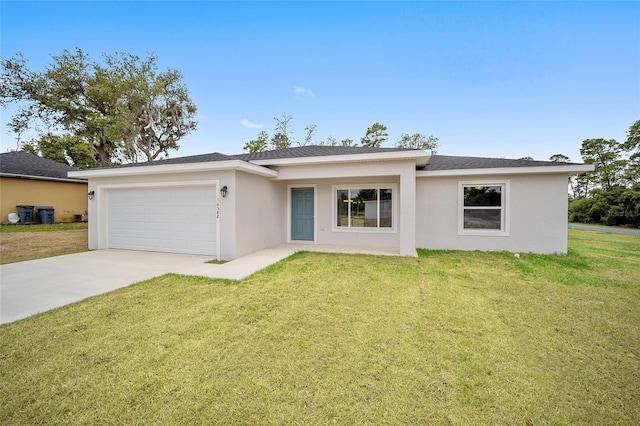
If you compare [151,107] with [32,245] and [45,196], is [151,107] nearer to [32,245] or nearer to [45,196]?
[45,196]

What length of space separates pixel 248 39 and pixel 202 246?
9973 mm

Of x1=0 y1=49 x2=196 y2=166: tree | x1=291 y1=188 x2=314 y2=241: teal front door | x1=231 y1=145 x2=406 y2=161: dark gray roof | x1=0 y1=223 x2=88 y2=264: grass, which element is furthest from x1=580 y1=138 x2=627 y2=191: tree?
x1=0 y1=49 x2=196 y2=166: tree

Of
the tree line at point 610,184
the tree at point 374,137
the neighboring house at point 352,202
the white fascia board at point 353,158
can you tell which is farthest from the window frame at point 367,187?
the tree line at point 610,184

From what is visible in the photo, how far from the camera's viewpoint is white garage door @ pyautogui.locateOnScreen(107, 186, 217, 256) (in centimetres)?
746

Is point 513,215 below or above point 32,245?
above

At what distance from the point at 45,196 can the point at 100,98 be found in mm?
9304

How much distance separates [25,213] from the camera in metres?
14.1

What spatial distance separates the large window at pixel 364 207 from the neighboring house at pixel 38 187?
15892 mm

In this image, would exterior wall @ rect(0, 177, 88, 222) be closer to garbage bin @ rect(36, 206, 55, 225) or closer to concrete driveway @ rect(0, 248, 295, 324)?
garbage bin @ rect(36, 206, 55, 225)

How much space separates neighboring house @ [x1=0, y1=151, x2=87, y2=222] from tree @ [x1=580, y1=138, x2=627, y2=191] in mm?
42767

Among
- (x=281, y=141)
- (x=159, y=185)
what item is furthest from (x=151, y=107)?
(x=159, y=185)

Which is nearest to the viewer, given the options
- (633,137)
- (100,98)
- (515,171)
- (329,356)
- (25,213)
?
(329,356)

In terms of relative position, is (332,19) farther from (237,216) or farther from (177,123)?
(177,123)

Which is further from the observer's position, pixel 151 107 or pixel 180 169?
pixel 151 107
